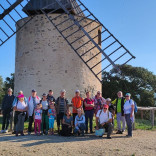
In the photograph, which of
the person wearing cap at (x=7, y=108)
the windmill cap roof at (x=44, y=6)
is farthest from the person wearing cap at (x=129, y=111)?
the windmill cap roof at (x=44, y=6)

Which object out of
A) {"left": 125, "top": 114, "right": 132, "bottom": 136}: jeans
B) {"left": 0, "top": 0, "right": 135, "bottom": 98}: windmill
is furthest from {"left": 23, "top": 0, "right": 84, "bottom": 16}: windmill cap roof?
{"left": 125, "top": 114, "right": 132, "bottom": 136}: jeans

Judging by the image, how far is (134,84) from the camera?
25.1 m

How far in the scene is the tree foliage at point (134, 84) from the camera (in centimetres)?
2322

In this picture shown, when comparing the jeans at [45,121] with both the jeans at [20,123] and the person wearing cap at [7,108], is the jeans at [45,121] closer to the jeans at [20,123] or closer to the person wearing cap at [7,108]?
the jeans at [20,123]

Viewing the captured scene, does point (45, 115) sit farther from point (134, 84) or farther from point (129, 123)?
point (134, 84)

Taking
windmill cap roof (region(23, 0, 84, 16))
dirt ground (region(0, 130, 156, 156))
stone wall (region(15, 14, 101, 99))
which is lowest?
dirt ground (region(0, 130, 156, 156))

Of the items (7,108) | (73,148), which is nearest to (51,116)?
(7,108)

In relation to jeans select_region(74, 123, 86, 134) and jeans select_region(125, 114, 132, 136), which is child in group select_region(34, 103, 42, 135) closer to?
jeans select_region(74, 123, 86, 134)

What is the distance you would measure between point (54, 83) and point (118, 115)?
4.13m

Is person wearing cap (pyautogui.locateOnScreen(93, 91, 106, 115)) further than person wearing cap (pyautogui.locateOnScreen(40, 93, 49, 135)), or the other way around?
person wearing cap (pyautogui.locateOnScreen(93, 91, 106, 115))

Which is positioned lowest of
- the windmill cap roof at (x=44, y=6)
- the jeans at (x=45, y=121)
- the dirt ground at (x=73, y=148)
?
the dirt ground at (x=73, y=148)

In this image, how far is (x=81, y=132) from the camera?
21.1 ft

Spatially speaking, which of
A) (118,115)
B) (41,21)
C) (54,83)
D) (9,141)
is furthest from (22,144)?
(41,21)

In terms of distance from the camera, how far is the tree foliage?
23.2 metres
